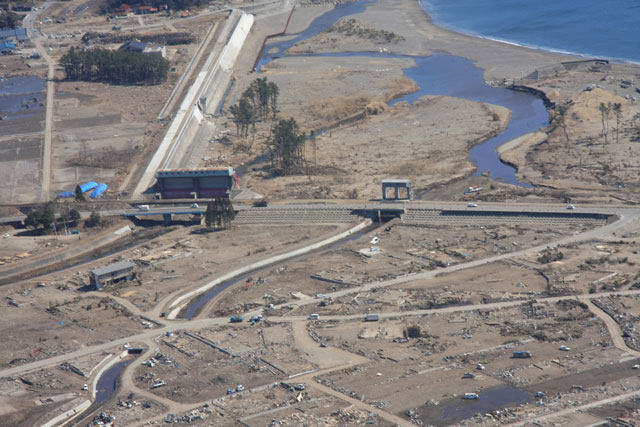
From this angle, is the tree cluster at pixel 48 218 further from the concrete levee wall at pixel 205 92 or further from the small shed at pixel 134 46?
the small shed at pixel 134 46

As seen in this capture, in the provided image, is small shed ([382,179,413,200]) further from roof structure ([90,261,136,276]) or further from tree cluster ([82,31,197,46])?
tree cluster ([82,31,197,46])

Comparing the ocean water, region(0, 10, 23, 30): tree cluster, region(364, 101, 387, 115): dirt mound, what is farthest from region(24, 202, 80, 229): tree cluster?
region(0, 10, 23, 30): tree cluster

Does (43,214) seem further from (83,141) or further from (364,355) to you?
(364,355)

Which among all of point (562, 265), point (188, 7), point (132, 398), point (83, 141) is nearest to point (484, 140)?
point (562, 265)

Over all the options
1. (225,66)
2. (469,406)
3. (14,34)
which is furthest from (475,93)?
(14,34)

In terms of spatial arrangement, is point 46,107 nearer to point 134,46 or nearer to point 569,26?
point 134,46
